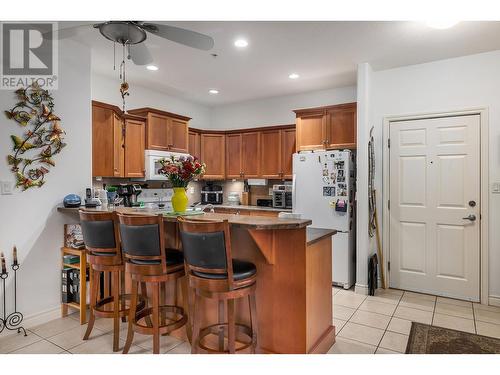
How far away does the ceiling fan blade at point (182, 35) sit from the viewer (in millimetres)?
2355

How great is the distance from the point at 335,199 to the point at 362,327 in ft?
5.42

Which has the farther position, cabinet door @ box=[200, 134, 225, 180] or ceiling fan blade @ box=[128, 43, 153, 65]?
cabinet door @ box=[200, 134, 225, 180]

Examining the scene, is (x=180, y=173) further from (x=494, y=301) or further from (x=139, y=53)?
(x=494, y=301)

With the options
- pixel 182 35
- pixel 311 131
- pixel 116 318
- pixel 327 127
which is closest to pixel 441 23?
pixel 327 127

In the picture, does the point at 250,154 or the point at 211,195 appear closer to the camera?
the point at 250,154

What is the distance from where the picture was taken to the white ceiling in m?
3.06

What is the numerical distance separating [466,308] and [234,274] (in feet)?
9.63

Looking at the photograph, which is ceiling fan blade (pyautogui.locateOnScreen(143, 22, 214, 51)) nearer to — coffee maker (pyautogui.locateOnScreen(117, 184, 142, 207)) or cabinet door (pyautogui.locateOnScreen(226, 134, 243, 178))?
coffee maker (pyautogui.locateOnScreen(117, 184, 142, 207))

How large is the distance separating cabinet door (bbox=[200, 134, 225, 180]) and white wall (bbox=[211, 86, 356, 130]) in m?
0.52

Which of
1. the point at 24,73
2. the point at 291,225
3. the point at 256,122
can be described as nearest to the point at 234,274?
the point at 291,225

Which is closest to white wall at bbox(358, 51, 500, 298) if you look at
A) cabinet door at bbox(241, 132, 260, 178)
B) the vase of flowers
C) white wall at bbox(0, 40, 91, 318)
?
cabinet door at bbox(241, 132, 260, 178)

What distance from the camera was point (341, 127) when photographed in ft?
14.8

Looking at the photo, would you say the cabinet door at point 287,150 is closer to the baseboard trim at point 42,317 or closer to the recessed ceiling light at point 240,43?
the recessed ceiling light at point 240,43

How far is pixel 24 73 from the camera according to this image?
2984 mm
